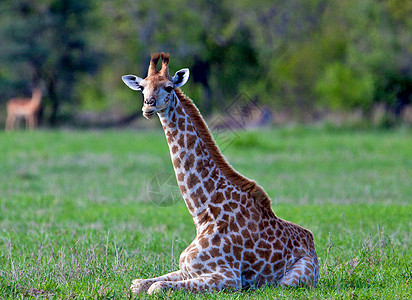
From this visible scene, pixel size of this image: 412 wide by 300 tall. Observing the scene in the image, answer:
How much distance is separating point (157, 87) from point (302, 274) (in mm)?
2160

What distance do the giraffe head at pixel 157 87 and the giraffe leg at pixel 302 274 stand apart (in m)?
1.90

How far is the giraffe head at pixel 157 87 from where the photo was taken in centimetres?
557

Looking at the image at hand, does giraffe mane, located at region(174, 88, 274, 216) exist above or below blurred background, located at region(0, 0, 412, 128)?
below

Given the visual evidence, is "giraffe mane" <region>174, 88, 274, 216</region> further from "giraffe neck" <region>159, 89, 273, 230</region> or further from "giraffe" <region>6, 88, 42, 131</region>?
"giraffe" <region>6, 88, 42, 131</region>

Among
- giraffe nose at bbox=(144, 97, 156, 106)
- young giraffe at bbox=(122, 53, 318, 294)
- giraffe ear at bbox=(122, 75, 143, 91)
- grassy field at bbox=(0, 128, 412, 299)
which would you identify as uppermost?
giraffe ear at bbox=(122, 75, 143, 91)

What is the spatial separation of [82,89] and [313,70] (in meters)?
17.3

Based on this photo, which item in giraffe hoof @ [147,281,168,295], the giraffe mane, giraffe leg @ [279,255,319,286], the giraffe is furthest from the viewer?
the giraffe

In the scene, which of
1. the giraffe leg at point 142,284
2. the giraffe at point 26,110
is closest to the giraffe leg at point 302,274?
the giraffe leg at point 142,284

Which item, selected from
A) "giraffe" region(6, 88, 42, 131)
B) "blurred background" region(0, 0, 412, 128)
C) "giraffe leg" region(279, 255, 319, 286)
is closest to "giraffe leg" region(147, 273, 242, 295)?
"giraffe leg" region(279, 255, 319, 286)

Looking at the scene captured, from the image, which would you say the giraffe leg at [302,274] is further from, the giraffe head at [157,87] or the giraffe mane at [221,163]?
the giraffe head at [157,87]

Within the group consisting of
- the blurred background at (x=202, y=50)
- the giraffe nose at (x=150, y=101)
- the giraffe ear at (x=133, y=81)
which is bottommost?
the giraffe nose at (x=150, y=101)

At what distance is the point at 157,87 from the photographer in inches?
224

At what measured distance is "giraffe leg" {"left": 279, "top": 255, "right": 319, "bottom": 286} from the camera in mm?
5801

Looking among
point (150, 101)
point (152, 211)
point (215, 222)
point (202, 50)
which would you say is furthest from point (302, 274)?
point (202, 50)
